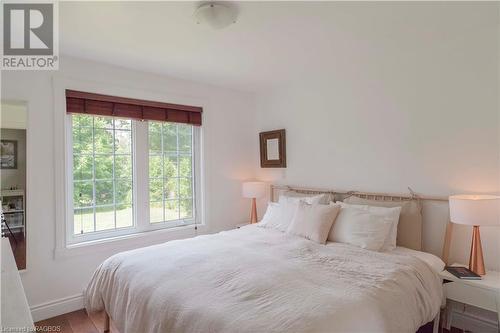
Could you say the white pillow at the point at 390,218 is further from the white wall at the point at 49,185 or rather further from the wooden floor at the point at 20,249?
the wooden floor at the point at 20,249

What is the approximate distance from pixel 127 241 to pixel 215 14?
235 cm

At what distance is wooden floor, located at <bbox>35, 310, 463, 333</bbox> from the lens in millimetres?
2371

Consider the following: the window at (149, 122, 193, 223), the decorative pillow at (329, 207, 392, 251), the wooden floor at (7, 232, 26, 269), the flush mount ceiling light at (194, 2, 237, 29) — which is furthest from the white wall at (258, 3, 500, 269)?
the wooden floor at (7, 232, 26, 269)

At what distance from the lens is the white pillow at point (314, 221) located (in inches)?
98.6

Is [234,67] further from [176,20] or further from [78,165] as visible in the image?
[78,165]

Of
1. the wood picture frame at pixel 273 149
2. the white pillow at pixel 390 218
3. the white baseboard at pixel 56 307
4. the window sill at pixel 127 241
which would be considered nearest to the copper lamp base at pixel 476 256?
the white pillow at pixel 390 218

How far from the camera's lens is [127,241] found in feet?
9.83

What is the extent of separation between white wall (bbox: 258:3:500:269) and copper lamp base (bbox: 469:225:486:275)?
0.22m

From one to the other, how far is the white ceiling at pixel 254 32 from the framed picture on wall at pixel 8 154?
35.8 inches

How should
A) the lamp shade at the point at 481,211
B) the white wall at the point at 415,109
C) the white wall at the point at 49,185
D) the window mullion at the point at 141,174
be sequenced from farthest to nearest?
1. the window mullion at the point at 141,174
2. the white wall at the point at 49,185
3. the white wall at the point at 415,109
4. the lamp shade at the point at 481,211

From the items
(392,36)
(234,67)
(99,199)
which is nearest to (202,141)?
(234,67)

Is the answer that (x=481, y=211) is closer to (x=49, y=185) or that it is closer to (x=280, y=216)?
(x=280, y=216)

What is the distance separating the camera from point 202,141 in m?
3.61

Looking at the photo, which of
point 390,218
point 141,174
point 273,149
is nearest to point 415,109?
point 390,218
